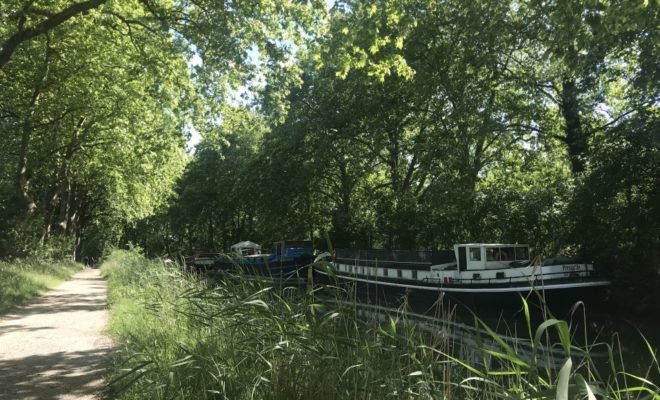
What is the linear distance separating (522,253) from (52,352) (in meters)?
17.5

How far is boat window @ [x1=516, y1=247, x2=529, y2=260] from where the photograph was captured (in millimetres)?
21000

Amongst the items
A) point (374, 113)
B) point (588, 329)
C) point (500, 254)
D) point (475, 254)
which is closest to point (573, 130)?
point (500, 254)

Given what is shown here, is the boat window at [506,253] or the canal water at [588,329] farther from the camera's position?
the boat window at [506,253]

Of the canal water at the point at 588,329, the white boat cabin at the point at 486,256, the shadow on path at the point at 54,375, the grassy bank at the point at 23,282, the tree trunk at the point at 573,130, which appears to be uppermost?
the tree trunk at the point at 573,130

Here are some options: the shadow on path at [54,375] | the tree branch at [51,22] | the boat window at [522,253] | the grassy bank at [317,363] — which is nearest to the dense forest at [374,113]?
the tree branch at [51,22]

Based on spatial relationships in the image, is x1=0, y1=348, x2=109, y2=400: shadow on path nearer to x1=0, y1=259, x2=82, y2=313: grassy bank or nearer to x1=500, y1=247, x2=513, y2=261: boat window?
x1=0, y1=259, x2=82, y2=313: grassy bank

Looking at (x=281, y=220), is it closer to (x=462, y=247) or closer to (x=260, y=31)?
(x=462, y=247)

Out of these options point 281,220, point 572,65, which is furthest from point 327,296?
point 281,220

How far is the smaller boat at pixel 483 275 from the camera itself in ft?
59.7

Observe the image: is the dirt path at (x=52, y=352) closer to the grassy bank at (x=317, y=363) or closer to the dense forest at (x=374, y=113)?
the grassy bank at (x=317, y=363)

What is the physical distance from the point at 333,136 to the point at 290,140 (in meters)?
3.05

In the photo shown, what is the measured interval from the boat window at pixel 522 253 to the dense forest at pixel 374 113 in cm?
151

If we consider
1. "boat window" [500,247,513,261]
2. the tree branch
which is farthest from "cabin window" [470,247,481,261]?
the tree branch

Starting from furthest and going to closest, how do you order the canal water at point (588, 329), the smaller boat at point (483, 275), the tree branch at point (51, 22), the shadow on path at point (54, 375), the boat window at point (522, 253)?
the boat window at point (522, 253), the smaller boat at point (483, 275), the tree branch at point (51, 22), the canal water at point (588, 329), the shadow on path at point (54, 375)
